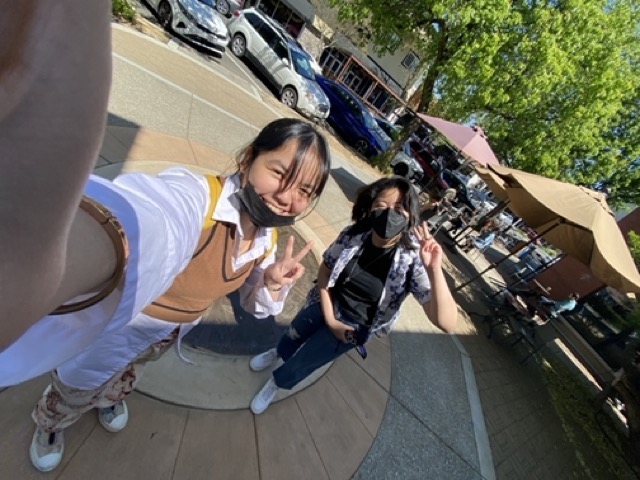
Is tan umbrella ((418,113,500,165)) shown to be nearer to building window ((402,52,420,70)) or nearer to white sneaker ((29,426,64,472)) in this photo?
white sneaker ((29,426,64,472))

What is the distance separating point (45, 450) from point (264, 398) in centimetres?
132

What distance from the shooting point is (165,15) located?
27.8ft

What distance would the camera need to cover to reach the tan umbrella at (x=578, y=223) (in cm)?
457

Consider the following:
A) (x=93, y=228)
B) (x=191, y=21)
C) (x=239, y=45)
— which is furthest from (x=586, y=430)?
(x=239, y=45)

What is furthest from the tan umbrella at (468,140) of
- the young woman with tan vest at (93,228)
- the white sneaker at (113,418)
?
the white sneaker at (113,418)

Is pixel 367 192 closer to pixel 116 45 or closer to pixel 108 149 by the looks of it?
pixel 108 149

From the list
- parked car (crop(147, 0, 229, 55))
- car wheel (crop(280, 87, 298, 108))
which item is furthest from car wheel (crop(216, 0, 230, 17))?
car wheel (crop(280, 87, 298, 108))

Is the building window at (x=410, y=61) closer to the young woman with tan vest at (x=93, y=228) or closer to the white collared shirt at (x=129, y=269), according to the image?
the young woman with tan vest at (x=93, y=228)

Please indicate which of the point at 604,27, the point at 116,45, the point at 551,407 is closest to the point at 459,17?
the point at 604,27

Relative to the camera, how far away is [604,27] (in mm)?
8055

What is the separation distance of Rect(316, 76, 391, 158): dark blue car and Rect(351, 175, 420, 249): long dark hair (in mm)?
10328

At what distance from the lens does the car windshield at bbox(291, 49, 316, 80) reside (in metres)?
10.7

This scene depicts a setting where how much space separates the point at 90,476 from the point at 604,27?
1214 centimetres

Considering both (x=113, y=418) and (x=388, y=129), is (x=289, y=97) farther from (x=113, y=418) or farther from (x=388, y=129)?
(x=113, y=418)
